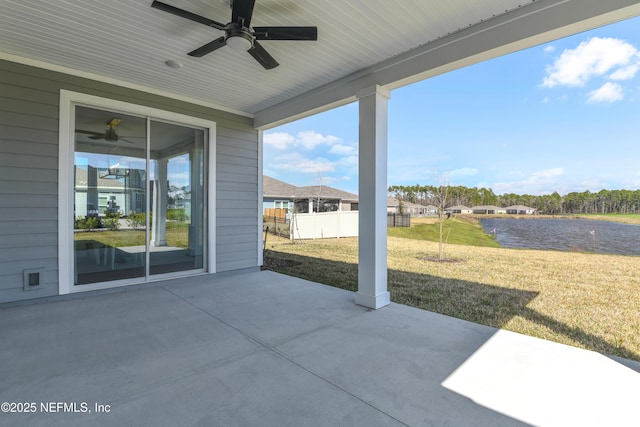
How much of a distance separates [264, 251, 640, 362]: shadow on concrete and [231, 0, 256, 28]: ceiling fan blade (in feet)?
11.5

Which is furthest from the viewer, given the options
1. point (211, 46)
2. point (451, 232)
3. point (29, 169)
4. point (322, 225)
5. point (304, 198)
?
point (304, 198)

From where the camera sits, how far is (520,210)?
1628cm

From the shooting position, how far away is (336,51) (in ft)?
10.3

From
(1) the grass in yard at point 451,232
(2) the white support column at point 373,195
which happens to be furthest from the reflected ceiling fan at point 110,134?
(1) the grass in yard at point 451,232

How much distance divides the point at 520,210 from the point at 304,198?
43.4 ft

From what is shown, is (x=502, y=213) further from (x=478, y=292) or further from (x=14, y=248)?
(x=14, y=248)

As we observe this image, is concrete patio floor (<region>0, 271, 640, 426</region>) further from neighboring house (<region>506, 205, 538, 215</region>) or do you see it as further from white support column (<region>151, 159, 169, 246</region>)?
neighboring house (<region>506, 205, 538, 215</region>)

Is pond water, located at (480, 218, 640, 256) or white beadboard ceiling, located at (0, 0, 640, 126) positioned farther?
pond water, located at (480, 218, 640, 256)

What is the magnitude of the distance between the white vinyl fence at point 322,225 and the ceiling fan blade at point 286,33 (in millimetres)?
9939

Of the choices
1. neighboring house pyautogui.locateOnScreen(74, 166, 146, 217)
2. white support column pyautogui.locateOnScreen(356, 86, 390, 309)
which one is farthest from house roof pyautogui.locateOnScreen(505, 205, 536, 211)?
neighboring house pyautogui.locateOnScreen(74, 166, 146, 217)

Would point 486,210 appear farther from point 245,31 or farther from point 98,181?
point 98,181

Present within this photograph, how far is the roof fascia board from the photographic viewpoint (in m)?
2.17

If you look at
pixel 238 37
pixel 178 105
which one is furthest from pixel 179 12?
pixel 178 105

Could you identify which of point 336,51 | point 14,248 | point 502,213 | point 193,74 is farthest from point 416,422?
point 502,213
